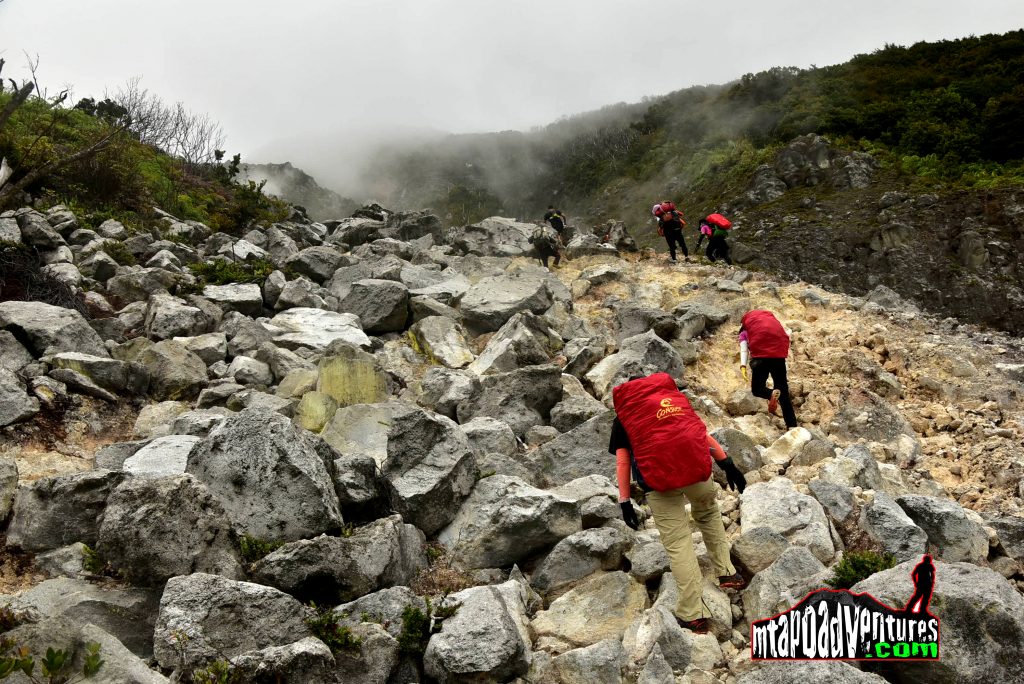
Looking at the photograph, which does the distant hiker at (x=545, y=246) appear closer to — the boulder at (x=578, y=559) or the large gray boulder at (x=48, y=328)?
the large gray boulder at (x=48, y=328)

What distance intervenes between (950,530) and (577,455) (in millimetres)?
3829

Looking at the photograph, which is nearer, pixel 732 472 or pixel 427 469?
pixel 732 472

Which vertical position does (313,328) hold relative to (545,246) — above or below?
below

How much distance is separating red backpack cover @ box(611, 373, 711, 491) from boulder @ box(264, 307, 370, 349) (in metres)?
7.83

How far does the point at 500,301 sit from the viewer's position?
13.7 meters

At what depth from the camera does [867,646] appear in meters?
3.99

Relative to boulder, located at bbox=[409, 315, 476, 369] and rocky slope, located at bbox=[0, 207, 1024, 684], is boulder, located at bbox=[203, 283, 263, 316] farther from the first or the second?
boulder, located at bbox=[409, 315, 476, 369]

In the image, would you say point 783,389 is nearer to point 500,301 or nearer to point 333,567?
point 500,301

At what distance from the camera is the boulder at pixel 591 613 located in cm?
498

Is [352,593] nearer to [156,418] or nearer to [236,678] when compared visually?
[236,678]

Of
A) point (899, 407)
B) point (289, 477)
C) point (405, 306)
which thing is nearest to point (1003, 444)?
point (899, 407)

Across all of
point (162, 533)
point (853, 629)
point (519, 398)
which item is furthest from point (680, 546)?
point (519, 398)

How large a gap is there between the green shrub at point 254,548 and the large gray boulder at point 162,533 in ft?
0.40

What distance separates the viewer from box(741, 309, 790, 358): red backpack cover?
9258 millimetres
